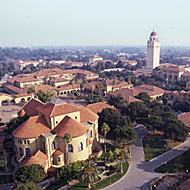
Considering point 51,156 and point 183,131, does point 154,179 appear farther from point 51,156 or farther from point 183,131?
point 51,156

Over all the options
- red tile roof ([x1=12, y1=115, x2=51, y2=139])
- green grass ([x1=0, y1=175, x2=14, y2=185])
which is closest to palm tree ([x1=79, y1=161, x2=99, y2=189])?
red tile roof ([x1=12, y1=115, x2=51, y2=139])

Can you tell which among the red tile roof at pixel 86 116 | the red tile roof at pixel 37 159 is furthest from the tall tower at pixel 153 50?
the red tile roof at pixel 37 159

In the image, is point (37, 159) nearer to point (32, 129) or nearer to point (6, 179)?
point (32, 129)

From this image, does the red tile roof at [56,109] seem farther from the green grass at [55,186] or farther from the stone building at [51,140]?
the green grass at [55,186]

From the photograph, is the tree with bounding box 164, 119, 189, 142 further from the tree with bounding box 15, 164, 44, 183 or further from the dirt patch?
the tree with bounding box 15, 164, 44, 183

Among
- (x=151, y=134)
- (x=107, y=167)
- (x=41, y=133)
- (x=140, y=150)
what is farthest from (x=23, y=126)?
(x=151, y=134)

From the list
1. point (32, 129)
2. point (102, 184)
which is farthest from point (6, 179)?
point (102, 184)
